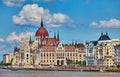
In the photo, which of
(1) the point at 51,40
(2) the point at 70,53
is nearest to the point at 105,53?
(2) the point at 70,53

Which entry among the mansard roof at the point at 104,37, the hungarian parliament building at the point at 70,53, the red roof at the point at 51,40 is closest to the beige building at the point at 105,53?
the hungarian parliament building at the point at 70,53

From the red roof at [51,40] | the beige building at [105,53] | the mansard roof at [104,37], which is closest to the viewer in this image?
the beige building at [105,53]

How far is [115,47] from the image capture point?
147500mm

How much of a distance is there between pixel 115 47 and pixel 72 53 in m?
34.0

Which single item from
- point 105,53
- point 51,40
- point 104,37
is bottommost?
point 105,53

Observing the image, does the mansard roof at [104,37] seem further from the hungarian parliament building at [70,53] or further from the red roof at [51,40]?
the red roof at [51,40]

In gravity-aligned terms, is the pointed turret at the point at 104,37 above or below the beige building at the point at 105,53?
above

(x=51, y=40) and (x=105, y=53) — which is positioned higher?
(x=51, y=40)

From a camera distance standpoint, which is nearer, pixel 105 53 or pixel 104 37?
pixel 105 53

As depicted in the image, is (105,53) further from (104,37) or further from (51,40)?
(51,40)

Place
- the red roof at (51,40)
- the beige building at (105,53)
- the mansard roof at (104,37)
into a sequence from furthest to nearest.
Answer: the red roof at (51,40) → the mansard roof at (104,37) → the beige building at (105,53)

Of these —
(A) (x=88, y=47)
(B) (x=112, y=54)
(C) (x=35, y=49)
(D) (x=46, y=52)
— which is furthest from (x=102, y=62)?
(C) (x=35, y=49)

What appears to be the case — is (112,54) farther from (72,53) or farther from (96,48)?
(72,53)

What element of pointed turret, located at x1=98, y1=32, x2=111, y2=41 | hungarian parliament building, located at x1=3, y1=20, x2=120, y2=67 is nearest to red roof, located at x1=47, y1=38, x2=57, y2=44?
hungarian parliament building, located at x1=3, y1=20, x2=120, y2=67
